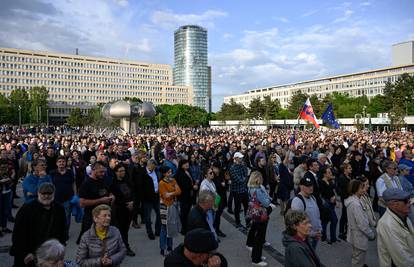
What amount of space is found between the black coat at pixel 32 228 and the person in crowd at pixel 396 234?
4111 millimetres

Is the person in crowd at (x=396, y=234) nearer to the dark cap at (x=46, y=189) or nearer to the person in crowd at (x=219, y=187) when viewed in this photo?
the dark cap at (x=46, y=189)

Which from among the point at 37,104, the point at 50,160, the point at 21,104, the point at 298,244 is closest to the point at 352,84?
the point at 37,104

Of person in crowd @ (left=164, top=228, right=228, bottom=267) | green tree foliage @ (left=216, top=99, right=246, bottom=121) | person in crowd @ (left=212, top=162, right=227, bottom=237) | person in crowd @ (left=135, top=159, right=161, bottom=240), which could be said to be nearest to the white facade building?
green tree foliage @ (left=216, top=99, right=246, bottom=121)

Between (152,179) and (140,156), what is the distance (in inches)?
50.5

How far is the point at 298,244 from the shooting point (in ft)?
12.2

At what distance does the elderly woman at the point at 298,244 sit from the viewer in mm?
3578

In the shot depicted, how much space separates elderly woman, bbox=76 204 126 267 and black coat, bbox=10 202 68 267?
0.67 m

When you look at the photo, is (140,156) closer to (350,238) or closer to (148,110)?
(350,238)

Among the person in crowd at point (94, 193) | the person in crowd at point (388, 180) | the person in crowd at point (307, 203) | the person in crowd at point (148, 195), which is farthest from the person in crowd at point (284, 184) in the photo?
the person in crowd at point (94, 193)

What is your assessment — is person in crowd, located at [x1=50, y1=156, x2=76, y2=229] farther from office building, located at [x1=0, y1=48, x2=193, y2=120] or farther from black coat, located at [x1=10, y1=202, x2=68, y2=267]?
office building, located at [x1=0, y1=48, x2=193, y2=120]

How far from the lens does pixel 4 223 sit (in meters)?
8.54

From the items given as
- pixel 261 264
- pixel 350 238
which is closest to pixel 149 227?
pixel 261 264

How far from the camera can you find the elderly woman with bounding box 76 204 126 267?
4.08m

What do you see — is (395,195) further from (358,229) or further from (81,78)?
(81,78)
